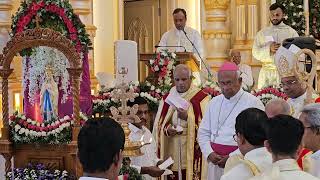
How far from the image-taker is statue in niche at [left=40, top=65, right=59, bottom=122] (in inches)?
336

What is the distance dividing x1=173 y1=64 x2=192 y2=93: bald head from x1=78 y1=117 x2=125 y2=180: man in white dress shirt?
437 cm

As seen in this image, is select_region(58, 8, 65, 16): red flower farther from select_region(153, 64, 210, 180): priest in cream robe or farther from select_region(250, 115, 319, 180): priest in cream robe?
select_region(250, 115, 319, 180): priest in cream robe

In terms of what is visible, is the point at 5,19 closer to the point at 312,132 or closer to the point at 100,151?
the point at 312,132

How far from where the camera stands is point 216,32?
51.3 ft

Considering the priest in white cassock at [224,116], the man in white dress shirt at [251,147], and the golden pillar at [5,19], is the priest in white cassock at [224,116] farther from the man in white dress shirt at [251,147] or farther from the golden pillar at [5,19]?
the golden pillar at [5,19]

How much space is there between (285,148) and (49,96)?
5389mm

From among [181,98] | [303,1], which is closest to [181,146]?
[181,98]

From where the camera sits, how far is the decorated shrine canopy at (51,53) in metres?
8.35

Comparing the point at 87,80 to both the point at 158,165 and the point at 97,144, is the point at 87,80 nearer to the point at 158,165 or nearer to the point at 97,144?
the point at 158,165

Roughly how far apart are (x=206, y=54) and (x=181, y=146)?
7836mm

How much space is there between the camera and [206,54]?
15.7 m

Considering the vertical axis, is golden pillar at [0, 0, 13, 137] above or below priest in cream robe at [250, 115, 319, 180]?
above

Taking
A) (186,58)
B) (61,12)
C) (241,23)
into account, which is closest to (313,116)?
(61,12)

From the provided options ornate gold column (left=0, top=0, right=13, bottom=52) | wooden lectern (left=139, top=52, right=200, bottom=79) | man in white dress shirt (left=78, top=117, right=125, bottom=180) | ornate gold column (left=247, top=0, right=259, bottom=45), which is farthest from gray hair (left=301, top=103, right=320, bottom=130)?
ornate gold column (left=247, top=0, right=259, bottom=45)
